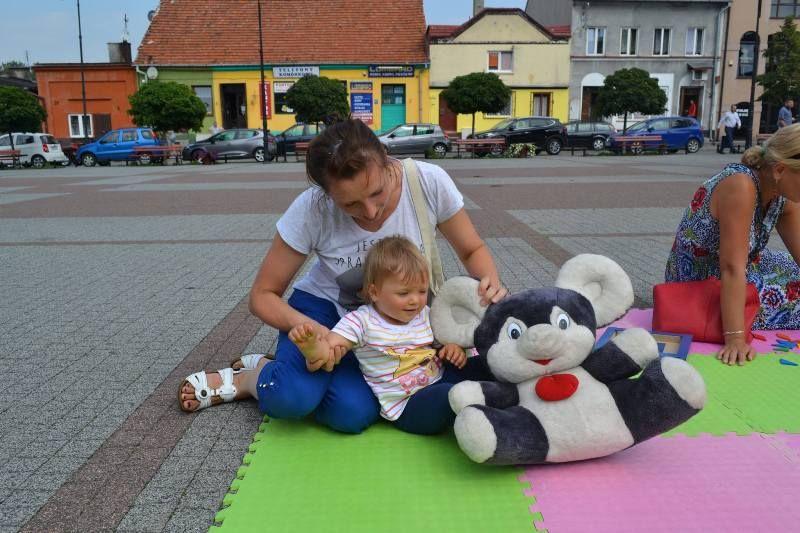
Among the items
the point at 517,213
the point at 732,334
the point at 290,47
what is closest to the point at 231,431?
the point at 732,334

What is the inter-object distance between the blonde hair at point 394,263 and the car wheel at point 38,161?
27681 mm

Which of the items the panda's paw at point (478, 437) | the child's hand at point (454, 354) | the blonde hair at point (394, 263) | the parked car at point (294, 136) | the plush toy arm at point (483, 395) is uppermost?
the parked car at point (294, 136)

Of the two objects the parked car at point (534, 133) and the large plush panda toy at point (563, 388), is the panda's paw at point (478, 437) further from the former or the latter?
the parked car at point (534, 133)

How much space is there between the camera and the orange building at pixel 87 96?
34.9 m

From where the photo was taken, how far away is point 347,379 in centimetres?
279

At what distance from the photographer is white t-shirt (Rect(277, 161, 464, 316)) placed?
2834mm

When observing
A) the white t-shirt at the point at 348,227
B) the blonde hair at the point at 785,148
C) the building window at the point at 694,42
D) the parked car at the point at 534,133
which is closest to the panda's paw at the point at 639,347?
the white t-shirt at the point at 348,227

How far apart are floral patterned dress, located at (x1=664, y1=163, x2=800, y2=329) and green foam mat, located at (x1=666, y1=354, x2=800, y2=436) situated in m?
0.48

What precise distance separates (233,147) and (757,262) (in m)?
23.9

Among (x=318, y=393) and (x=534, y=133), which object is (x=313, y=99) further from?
(x=318, y=393)

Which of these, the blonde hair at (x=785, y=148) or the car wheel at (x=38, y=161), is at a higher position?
the blonde hair at (x=785, y=148)

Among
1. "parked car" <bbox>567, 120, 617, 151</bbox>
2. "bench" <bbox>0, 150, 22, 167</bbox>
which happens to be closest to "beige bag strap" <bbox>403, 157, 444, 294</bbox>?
"parked car" <bbox>567, 120, 617, 151</bbox>

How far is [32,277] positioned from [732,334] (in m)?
5.66

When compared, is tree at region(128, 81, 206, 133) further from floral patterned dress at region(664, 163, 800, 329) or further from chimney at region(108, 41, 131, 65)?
floral patterned dress at region(664, 163, 800, 329)
